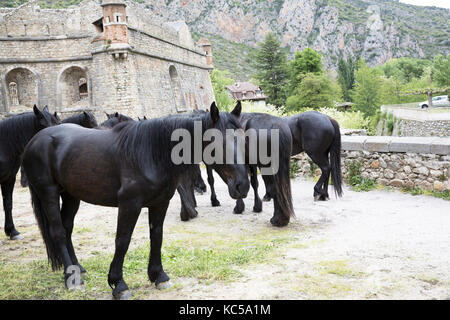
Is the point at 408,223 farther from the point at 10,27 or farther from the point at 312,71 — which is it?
the point at 312,71

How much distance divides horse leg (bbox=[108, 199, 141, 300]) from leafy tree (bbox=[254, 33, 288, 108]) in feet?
155

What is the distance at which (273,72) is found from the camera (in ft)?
164

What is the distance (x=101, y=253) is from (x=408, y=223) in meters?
4.46

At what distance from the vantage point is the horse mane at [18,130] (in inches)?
200

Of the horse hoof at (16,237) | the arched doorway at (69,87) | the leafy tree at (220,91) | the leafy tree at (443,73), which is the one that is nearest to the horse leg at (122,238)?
the horse hoof at (16,237)

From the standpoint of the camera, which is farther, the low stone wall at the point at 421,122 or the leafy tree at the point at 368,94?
the leafy tree at the point at 368,94

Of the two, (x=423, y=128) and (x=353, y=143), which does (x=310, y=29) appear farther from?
(x=353, y=143)

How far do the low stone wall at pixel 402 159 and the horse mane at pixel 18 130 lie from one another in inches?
257

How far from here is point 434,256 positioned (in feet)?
13.1

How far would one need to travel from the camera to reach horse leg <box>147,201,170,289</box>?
11.0 feet

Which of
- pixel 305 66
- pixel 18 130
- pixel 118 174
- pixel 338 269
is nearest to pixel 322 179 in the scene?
pixel 338 269

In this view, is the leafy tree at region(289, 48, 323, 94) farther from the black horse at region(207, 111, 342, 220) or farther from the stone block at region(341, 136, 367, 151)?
the black horse at region(207, 111, 342, 220)

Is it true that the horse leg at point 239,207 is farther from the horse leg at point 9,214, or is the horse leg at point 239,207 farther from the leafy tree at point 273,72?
the leafy tree at point 273,72

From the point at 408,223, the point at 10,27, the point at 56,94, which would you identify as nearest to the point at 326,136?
the point at 408,223
